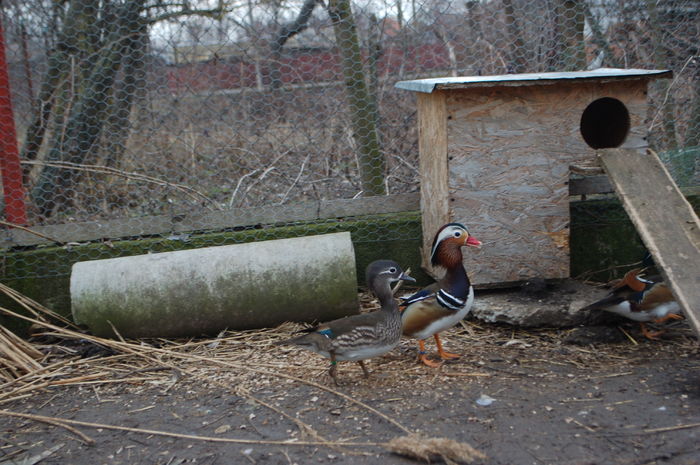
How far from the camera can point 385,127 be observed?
4.94 meters

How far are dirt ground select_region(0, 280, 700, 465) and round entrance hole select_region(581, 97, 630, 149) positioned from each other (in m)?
1.16

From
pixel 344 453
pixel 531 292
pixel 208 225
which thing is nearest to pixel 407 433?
pixel 344 453

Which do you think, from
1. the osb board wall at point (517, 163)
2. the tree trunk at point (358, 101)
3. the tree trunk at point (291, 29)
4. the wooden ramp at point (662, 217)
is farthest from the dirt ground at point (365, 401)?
the tree trunk at point (291, 29)

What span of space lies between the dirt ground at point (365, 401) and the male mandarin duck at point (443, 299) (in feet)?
0.63

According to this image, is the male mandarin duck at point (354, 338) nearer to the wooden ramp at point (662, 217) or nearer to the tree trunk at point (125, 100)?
the wooden ramp at point (662, 217)

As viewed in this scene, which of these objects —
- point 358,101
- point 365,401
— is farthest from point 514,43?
point 365,401

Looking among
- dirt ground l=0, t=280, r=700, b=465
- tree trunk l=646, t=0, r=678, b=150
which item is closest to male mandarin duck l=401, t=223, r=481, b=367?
dirt ground l=0, t=280, r=700, b=465

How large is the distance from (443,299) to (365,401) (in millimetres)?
716

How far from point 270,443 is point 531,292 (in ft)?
6.75

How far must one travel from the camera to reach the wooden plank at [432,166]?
3967 mm

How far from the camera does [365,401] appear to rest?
3156 mm

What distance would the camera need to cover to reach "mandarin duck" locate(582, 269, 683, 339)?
370 centimetres

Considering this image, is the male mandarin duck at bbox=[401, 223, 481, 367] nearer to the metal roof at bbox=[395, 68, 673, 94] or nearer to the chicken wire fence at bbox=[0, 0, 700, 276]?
the metal roof at bbox=[395, 68, 673, 94]

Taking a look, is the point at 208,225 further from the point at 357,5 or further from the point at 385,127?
the point at 357,5
